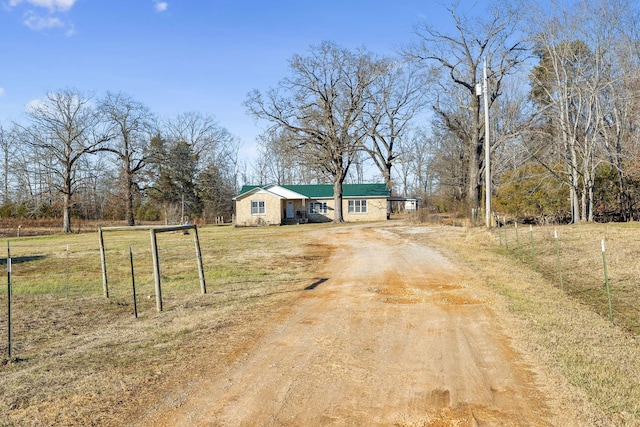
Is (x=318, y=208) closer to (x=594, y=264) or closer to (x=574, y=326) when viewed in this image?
(x=594, y=264)

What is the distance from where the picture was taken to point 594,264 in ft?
40.9

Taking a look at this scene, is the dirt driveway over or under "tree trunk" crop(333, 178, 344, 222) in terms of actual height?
under

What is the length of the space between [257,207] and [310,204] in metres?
5.55

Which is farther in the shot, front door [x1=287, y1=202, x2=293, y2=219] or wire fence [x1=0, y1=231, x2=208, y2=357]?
front door [x1=287, y1=202, x2=293, y2=219]

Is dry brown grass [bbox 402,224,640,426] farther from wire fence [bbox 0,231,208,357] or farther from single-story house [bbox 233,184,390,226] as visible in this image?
single-story house [bbox 233,184,390,226]

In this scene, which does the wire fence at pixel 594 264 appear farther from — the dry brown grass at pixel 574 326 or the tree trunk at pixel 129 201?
the tree trunk at pixel 129 201

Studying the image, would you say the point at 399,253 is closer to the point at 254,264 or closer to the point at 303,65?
the point at 254,264

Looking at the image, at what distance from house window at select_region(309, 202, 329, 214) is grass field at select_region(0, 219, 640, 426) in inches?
993

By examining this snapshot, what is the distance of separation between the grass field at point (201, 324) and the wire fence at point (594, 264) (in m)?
0.05

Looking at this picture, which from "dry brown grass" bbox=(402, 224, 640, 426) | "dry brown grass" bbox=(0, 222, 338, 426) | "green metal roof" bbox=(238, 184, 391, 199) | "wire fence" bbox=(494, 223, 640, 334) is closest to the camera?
"dry brown grass" bbox=(402, 224, 640, 426)

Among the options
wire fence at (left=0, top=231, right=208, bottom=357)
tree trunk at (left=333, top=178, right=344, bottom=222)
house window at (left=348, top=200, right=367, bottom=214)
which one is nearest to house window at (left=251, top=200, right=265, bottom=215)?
tree trunk at (left=333, top=178, right=344, bottom=222)

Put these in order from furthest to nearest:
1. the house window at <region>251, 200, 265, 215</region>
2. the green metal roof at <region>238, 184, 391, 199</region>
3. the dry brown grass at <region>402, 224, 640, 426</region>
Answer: the green metal roof at <region>238, 184, 391, 199</region>, the house window at <region>251, 200, 265, 215</region>, the dry brown grass at <region>402, 224, 640, 426</region>

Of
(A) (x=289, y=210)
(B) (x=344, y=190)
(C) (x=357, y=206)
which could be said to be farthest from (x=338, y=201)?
(A) (x=289, y=210)

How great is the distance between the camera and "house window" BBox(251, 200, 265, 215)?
3844cm
